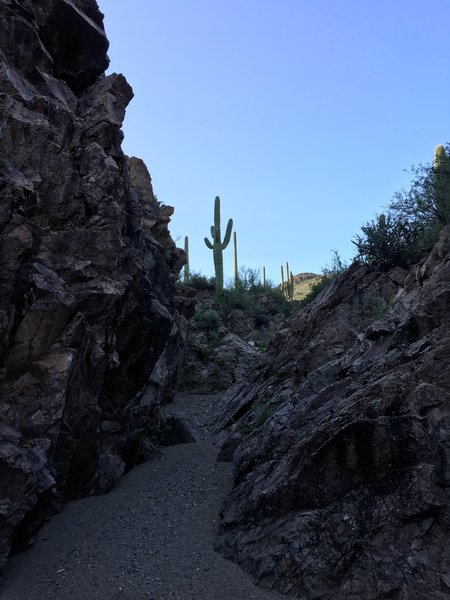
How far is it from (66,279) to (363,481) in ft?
21.1

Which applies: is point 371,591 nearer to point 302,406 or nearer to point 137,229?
point 302,406

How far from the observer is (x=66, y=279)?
375 inches

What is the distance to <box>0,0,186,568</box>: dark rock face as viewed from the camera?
26.4 ft

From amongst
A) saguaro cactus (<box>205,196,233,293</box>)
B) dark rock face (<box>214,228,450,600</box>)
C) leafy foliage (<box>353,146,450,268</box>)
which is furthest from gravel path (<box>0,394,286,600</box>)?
saguaro cactus (<box>205,196,233,293</box>)

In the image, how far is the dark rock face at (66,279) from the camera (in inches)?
316

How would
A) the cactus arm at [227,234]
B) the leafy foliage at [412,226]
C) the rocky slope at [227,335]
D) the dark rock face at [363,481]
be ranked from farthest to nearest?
the cactus arm at [227,234] < the rocky slope at [227,335] < the leafy foliage at [412,226] < the dark rock face at [363,481]

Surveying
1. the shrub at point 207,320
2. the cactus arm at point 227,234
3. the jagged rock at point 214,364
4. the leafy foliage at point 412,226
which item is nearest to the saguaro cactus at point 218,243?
the cactus arm at point 227,234

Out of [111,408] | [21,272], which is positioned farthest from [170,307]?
[21,272]

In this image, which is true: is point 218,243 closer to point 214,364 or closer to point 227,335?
point 227,335

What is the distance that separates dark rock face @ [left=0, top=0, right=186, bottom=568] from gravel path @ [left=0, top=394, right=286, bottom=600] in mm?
508

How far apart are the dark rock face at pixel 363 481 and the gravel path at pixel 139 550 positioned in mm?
508

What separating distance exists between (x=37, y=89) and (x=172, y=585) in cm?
1073

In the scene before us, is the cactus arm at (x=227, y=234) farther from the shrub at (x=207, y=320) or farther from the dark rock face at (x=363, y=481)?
the dark rock face at (x=363, y=481)

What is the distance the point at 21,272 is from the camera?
8.30 m
